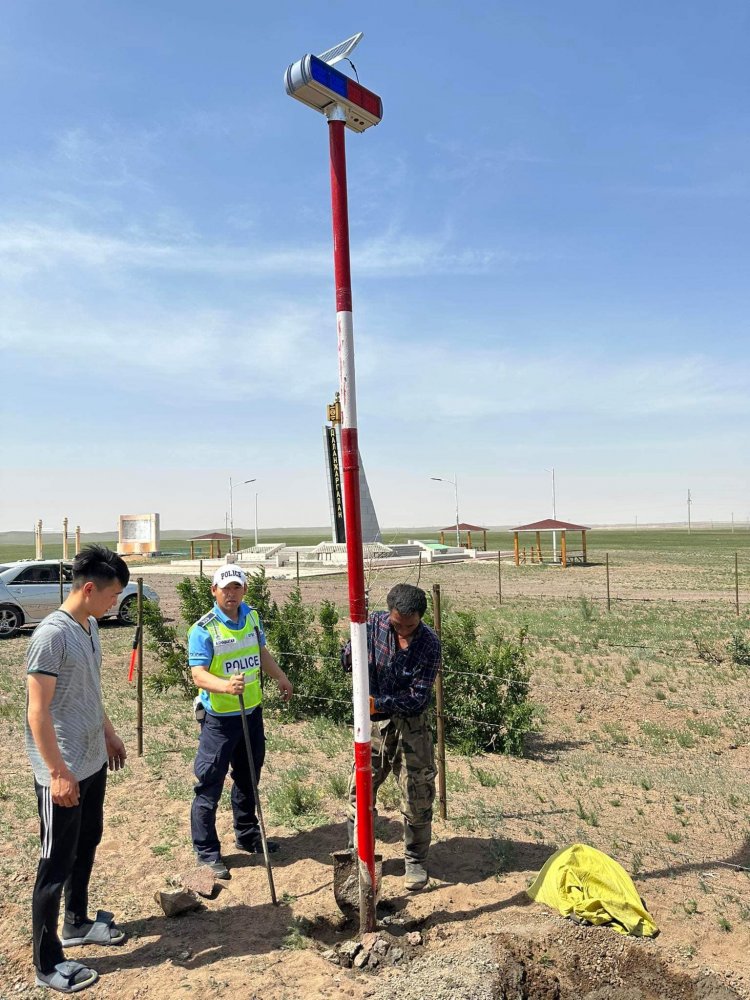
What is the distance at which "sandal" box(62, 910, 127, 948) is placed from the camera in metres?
3.70

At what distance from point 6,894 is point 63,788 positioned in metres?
1.64

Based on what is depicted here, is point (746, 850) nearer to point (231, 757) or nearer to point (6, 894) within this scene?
point (231, 757)

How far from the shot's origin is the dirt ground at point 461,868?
3377 millimetres

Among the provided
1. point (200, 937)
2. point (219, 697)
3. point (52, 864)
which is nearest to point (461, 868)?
point (200, 937)

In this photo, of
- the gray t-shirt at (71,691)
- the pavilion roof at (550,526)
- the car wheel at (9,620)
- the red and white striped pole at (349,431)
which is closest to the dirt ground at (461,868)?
the red and white striped pole at (349,431)

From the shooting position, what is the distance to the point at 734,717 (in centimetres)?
876

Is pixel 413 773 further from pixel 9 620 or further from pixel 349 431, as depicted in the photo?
pixel 9 620

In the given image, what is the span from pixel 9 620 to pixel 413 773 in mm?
13064

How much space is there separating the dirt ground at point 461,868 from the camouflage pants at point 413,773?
0.91ft

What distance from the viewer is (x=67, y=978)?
11.0ft

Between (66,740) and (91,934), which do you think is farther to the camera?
(91,934)

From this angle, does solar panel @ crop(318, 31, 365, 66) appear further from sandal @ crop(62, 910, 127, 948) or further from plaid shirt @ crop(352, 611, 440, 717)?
sandal @ crop(62, 910, 127, 948)

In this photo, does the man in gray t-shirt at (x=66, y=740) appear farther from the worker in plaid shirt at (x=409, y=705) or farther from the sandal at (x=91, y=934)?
the worker in plaid shirt at (x=409, y=705)

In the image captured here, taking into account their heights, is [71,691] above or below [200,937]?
above
